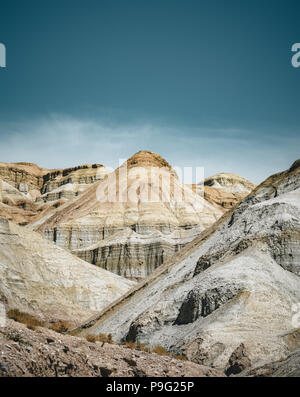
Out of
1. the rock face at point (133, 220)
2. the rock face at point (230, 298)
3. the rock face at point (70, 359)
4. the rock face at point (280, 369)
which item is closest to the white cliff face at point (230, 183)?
the rock face at point (133, 220)

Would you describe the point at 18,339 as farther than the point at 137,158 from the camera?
No

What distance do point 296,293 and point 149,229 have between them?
7164 centimetres

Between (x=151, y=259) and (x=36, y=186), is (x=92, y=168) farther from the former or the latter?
(x=151, y=259)

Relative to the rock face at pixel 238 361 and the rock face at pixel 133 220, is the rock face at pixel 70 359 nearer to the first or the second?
Result: the rock face at pixel 238 361

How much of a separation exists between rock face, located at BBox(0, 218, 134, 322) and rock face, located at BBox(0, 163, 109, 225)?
71.3m

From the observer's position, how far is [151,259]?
304 ft

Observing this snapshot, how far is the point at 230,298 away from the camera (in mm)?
25516

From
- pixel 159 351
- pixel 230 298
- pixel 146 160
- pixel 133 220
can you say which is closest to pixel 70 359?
pixel 159 351

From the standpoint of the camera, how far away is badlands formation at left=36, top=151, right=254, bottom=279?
93.6m

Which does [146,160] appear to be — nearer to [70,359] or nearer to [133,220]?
[133,220]

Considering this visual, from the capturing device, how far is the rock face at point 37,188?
147 m

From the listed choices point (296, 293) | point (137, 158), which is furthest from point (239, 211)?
point (137, 158)

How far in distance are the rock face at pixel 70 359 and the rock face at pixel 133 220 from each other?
243ft

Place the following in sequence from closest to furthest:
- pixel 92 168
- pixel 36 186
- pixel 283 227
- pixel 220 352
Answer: pixel 220 352
pixel 283 227
pixel 92 168
pixel 36 186
